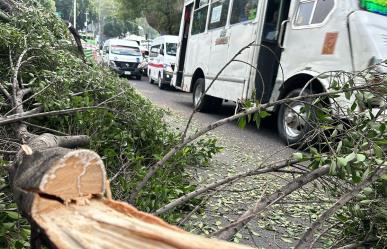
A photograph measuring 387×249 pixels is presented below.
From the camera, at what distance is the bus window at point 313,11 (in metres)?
5.64

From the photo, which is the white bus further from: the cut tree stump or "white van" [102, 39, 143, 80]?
"white van" [102, 39, 143, 80]

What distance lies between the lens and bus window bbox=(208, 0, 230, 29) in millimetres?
8328

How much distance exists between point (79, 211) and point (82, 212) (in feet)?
0.05

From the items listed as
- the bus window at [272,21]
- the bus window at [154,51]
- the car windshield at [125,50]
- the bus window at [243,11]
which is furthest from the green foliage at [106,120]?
the car windshield at [125,50]

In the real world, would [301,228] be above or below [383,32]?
below

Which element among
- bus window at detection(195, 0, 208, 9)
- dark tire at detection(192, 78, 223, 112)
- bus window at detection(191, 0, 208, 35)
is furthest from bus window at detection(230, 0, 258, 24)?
dark tire at detection(192, 78, 223, 112)

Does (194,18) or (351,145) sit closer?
(351,145)

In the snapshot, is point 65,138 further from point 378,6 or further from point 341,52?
point 378,6

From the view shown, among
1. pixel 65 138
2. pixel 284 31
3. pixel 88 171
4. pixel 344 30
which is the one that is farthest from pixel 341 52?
pixel 88 171

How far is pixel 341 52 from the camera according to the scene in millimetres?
5270

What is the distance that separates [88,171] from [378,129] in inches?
60.9

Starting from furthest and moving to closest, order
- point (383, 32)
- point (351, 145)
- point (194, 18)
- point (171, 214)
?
1. point (194, 18)
2. point (383, 32)
3. point (171, 214)
4. point (351, 145)

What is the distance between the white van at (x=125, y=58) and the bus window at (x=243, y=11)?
40.5 ft

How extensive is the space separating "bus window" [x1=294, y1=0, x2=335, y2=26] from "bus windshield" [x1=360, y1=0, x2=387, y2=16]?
0.44 meters
